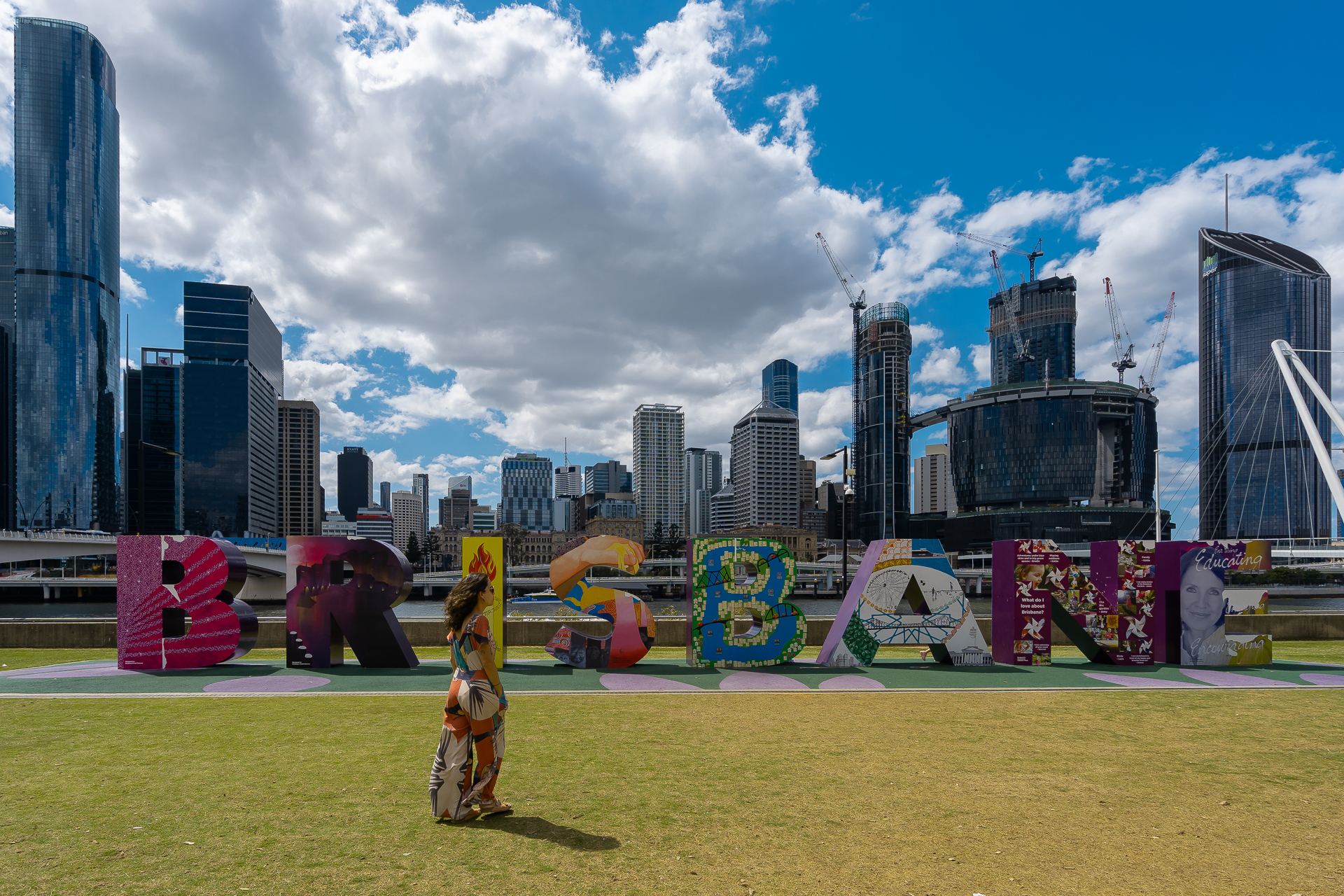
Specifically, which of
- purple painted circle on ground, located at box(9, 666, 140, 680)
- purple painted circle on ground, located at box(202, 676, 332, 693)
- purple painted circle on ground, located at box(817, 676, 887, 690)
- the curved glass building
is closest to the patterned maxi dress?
purple painted circle on ground, located at box(202, 676, 332, 693)

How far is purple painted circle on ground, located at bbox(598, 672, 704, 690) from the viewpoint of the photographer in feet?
42.4

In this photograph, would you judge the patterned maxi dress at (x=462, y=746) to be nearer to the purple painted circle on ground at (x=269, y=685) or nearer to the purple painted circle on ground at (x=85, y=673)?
the purple painted circle on ground at (x=269, y=685)

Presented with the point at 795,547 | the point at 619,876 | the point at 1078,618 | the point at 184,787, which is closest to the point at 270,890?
the point at 619,876

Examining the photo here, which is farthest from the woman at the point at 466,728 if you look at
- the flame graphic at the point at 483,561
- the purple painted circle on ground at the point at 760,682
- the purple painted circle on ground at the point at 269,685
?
the flame graphic at the point at 483,561

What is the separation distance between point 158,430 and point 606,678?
20261cm

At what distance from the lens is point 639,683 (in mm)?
13398

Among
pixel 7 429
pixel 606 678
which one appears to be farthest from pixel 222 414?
pixel 606 678

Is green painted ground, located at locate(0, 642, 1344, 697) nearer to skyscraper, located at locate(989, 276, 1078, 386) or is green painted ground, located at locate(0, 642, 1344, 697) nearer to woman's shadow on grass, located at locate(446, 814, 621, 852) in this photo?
woman's shadow on grass, located at locate(446, 814, 621, 852)

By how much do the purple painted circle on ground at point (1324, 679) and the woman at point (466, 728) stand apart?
16.4m

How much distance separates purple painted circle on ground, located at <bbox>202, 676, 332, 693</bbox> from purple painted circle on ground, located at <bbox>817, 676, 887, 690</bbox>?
9796 mm

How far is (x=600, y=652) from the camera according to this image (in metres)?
15.3

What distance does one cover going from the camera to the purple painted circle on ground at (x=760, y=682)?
13031 millimetres

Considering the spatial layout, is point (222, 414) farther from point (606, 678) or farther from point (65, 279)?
point (606, 678)

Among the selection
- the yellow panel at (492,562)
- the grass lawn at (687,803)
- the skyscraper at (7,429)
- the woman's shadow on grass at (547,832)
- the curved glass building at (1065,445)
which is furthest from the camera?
the skyscraper at (7,429)
